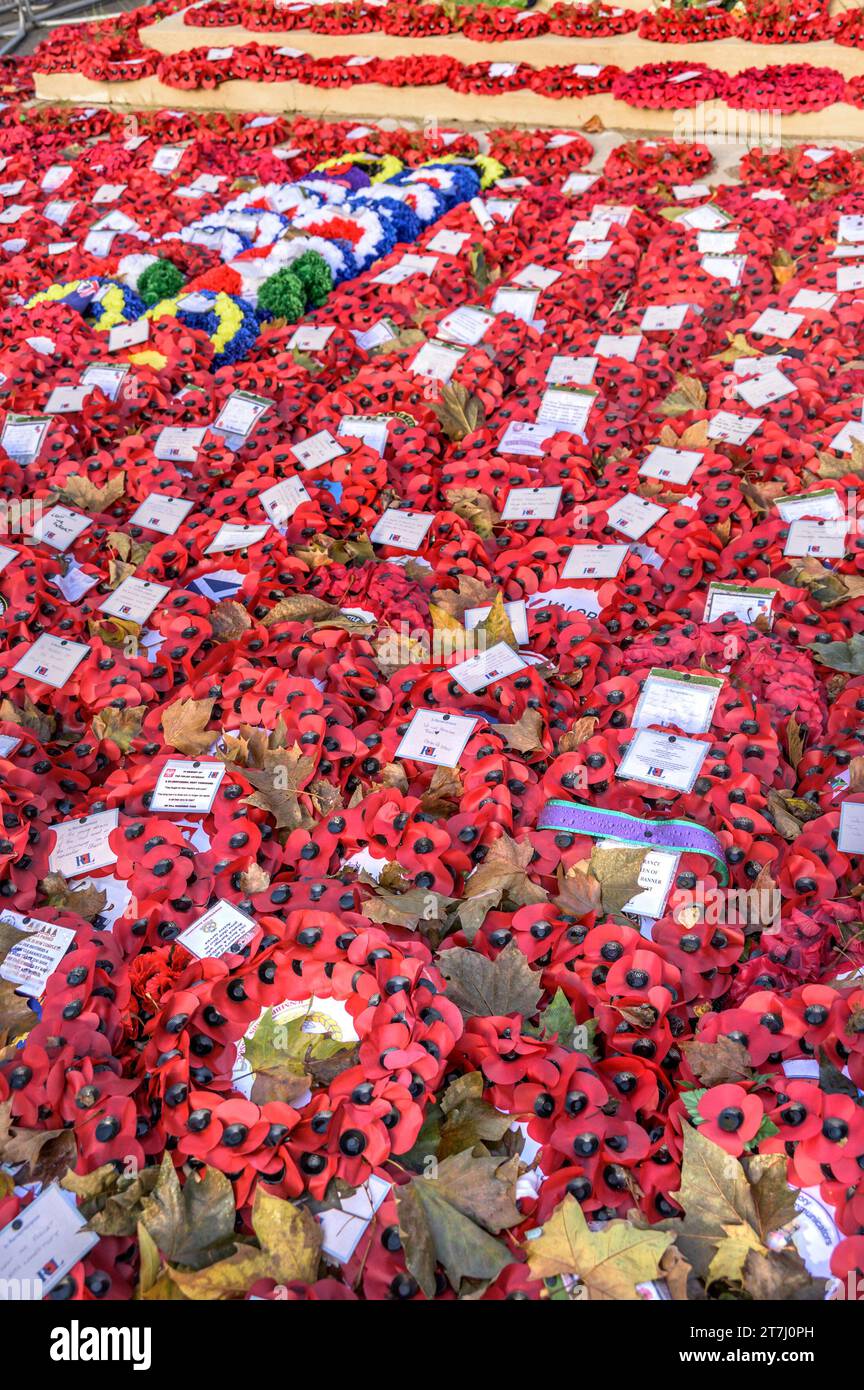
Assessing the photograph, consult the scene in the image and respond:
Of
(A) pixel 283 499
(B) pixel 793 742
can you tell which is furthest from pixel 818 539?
(A) pixel 283 499

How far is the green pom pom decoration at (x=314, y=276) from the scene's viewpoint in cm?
390

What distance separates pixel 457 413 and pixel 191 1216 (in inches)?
90.3

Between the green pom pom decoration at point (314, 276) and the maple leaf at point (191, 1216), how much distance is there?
3.28 m

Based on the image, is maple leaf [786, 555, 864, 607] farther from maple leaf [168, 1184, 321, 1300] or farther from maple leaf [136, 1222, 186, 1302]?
maple leaf [136, 1222, 186, 1302]

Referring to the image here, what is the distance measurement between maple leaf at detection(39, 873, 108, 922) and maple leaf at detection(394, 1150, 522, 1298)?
2.58 ft

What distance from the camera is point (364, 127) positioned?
17.7 ft

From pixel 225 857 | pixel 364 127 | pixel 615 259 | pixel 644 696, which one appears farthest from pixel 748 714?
pixel 364 127

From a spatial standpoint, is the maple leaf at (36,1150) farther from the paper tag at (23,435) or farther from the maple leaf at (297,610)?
the paper tag at (23,435)

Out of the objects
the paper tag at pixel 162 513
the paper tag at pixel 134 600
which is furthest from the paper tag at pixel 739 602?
the paper tag at pixel 162 513

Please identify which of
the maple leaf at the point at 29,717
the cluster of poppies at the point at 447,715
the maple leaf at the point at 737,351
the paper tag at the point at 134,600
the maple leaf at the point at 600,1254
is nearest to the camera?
the maple leaf at the point at 600,1254

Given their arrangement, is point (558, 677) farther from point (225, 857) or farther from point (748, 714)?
point (225, 857)

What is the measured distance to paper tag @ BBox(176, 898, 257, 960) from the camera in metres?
1.73

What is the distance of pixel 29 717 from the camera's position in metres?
2.28

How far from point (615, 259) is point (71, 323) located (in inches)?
78.3
